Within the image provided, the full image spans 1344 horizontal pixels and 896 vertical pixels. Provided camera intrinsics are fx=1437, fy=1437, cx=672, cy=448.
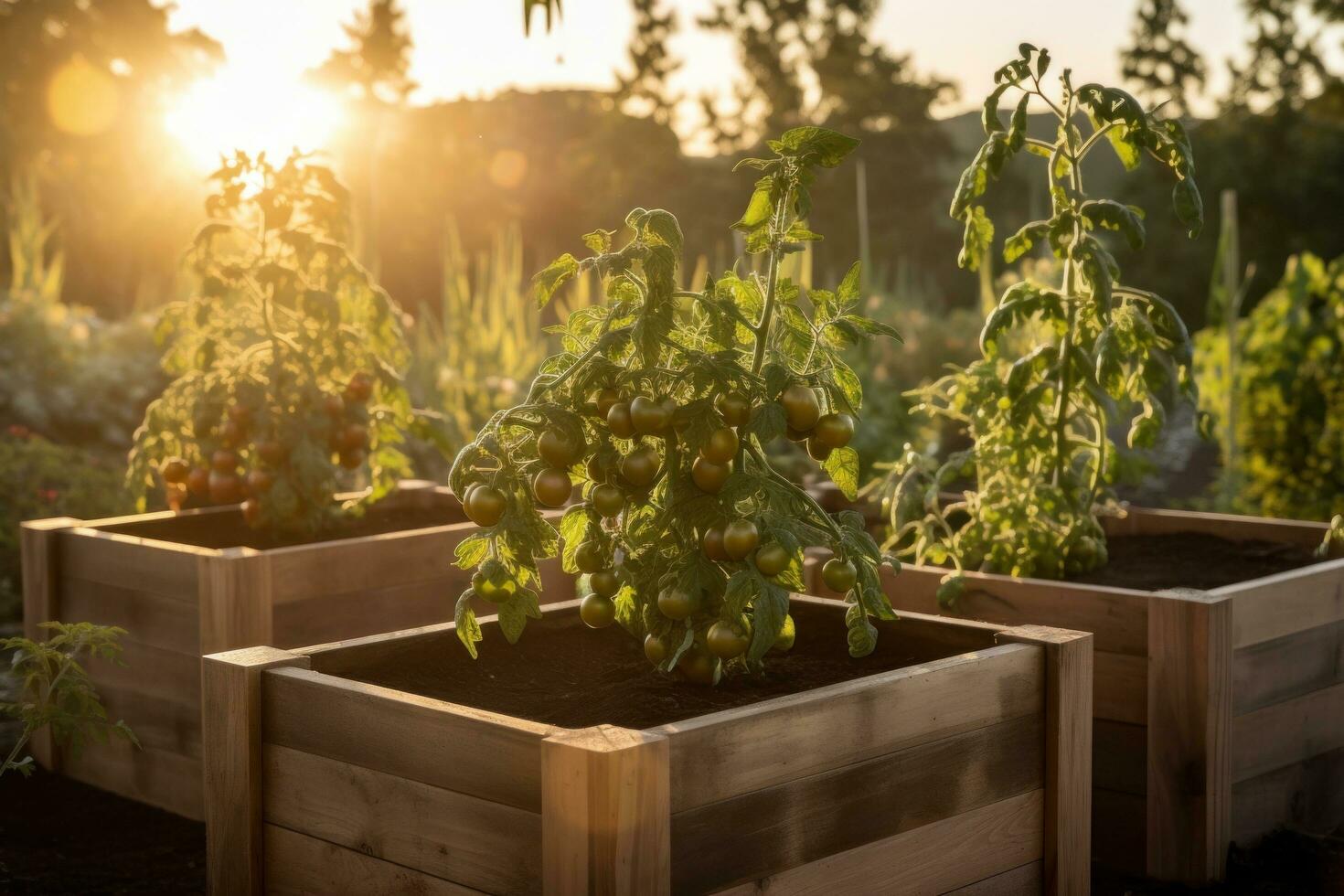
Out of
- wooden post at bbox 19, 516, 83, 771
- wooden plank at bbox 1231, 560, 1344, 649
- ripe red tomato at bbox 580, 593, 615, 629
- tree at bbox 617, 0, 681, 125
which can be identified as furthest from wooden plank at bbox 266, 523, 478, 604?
tree at bbox 617, 0, 681, 125

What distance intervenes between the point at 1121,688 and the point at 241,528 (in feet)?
8.20

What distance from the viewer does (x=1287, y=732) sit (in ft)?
10.4

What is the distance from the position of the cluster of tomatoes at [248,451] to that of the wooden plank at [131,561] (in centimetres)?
29

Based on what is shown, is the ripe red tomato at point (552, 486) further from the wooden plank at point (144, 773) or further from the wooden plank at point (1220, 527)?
the wooden plank at point (1220, 527)

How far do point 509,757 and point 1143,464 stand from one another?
20.5ft

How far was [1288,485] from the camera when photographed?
259 inches

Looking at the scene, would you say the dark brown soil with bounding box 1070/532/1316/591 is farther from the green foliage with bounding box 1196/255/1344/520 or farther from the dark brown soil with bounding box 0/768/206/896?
the green foliage with bounding box 1196/255/1344/520

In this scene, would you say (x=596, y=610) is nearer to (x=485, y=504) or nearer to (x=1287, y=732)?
(x=485, y=504)

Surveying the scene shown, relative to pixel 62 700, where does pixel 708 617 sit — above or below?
above

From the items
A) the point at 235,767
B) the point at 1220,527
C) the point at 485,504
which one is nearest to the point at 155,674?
the point at 235,767

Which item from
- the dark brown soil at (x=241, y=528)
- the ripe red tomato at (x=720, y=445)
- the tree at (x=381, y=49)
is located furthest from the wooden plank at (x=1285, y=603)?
the tree at (x=381, y=49)

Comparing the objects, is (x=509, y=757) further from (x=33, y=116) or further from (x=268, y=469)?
(x=33, y=116)

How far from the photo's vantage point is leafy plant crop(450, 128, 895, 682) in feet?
7.13

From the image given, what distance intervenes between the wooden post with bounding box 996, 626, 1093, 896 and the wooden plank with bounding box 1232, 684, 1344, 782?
2.35 feet
